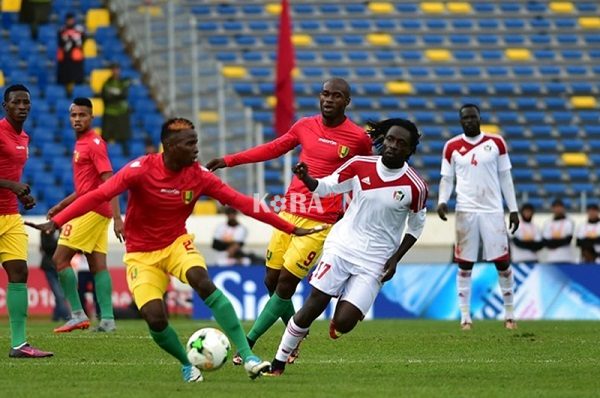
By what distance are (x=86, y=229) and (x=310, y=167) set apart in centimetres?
423

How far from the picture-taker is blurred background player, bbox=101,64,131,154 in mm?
28859

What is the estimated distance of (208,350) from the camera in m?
10.3

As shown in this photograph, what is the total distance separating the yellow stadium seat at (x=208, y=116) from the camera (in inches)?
1174

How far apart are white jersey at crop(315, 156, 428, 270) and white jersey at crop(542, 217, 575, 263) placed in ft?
43.9

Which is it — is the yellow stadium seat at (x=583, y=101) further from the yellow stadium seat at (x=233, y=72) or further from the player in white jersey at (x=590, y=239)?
the player in white jersey at (x=590, y=239)

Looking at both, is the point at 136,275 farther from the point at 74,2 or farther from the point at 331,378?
the point at 74,2

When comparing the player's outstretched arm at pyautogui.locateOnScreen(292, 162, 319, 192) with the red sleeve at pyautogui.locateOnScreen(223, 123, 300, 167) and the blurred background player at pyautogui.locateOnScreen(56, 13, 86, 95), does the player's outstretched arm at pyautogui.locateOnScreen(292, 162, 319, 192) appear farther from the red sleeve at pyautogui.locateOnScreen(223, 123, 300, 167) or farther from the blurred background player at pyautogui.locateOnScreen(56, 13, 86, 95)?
the blurred background player at pyautogui.locateOnScreen(56, 13, 86, 95)

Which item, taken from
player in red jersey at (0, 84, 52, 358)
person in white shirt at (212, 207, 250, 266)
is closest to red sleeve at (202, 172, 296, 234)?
player in red jersey at (0, 84, 52, 358)

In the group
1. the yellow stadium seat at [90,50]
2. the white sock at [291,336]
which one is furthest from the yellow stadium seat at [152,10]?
the white sock at [291,336]

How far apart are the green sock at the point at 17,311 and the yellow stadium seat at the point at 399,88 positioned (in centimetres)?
2186

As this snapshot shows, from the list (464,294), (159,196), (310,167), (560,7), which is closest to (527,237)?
(464,294)

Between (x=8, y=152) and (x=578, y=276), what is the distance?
12415 mm

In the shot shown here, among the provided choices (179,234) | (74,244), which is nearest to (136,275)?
(179,234)

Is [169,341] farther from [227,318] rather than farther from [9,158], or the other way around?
[9,158]
